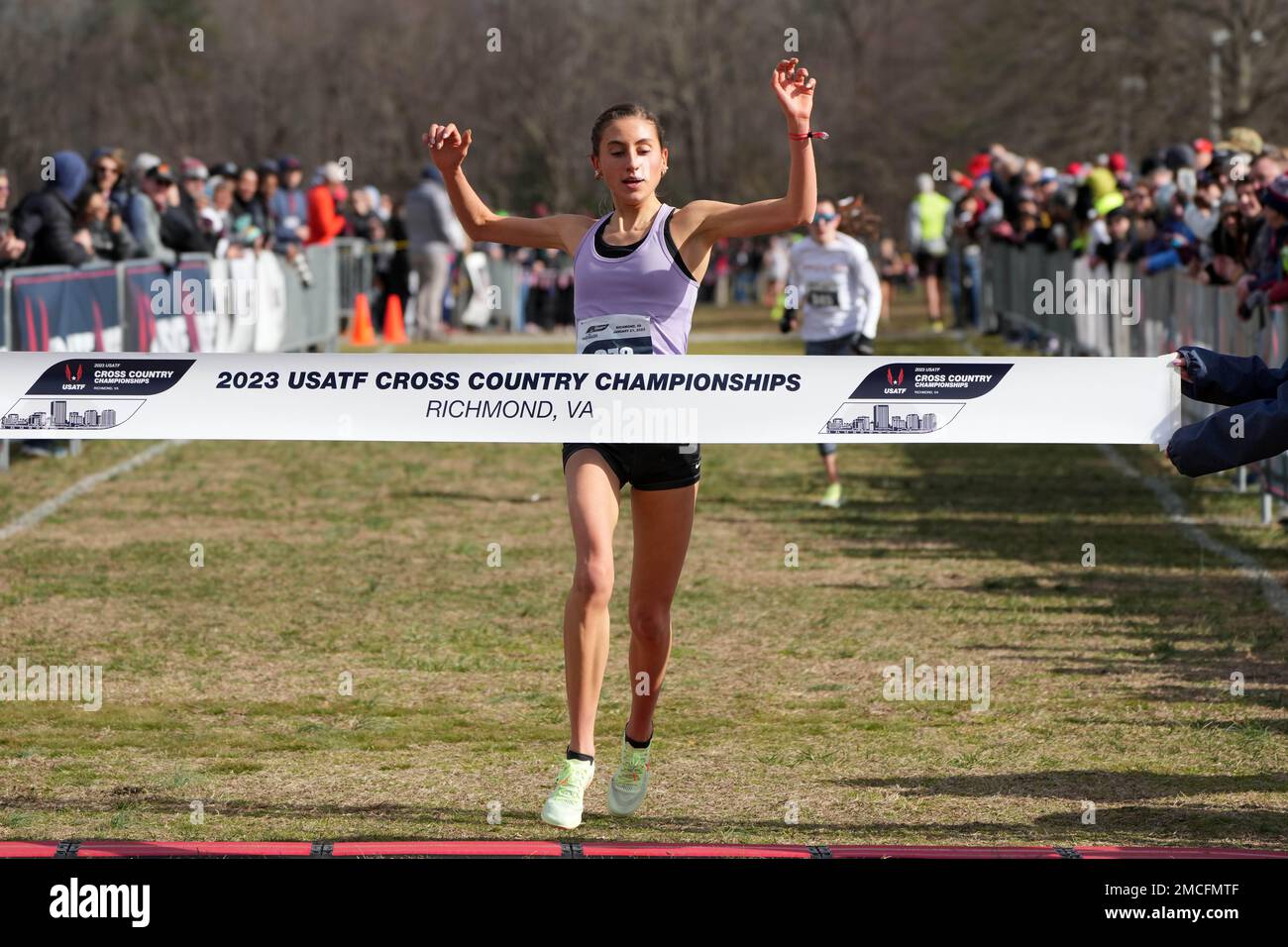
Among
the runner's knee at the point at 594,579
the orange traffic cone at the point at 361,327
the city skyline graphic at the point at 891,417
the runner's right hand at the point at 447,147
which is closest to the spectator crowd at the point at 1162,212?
the city skyline graphic at the point at 891,417

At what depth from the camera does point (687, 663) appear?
9422mm

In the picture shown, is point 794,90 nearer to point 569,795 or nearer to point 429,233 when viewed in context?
point 569,795

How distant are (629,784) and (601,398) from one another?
1.19m

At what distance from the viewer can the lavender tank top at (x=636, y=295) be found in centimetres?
654

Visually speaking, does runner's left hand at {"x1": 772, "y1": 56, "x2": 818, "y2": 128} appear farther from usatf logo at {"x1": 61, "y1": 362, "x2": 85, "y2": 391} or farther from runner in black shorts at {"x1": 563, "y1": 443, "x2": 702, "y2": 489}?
usatf logo at {"x1": 61, "y1": 362, "x2": 85, "y2": 391}

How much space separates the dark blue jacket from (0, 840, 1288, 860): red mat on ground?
3.98 feet

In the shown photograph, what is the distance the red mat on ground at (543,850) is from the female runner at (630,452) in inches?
23.9

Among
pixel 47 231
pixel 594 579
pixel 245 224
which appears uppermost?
pixel 245 224

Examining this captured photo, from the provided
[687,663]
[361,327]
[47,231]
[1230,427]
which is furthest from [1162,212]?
[361,327]

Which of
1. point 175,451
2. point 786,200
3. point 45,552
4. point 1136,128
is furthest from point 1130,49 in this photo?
point 786,200

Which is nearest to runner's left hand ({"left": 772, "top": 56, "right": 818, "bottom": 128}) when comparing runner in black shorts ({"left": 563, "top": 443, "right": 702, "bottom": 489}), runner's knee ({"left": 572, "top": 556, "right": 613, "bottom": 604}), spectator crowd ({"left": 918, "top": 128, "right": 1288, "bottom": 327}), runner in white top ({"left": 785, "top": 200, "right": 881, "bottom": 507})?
runner in black shorts ({"left": 563, "top": 443, "right": 702, "bottom": 489})

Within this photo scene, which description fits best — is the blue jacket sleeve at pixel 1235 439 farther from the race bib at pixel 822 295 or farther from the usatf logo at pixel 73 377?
the race bib at pixel 822 295

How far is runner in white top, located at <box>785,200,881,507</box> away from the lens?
48.8 ft

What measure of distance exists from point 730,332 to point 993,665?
30564 mm
